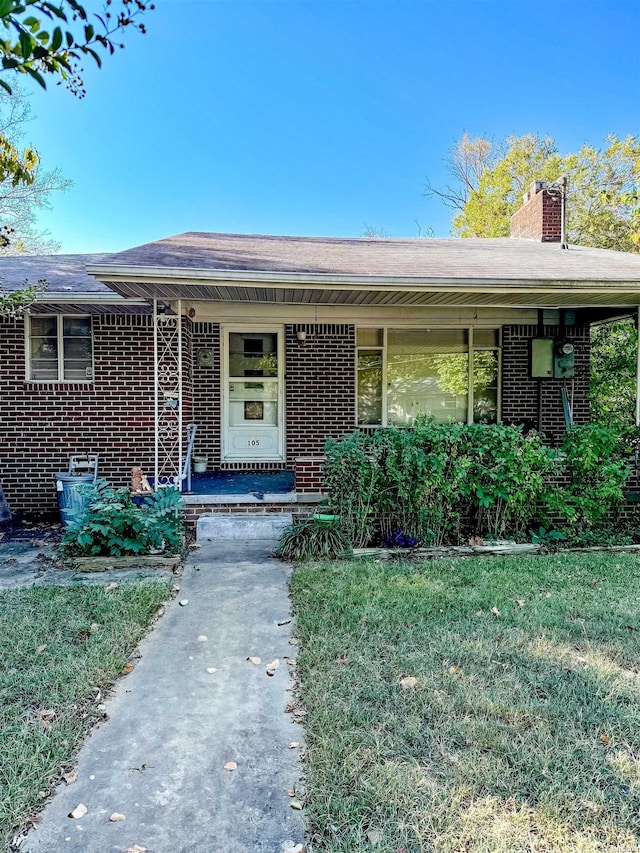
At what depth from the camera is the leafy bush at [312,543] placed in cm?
539

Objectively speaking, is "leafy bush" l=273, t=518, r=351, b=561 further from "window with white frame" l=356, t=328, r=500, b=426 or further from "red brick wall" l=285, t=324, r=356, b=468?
"window with white frame" l=356, t=328, r=500, b=426

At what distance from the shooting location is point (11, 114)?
16.7 meters

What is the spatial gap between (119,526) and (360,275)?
379 centimetres

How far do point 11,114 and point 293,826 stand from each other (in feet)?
69.3

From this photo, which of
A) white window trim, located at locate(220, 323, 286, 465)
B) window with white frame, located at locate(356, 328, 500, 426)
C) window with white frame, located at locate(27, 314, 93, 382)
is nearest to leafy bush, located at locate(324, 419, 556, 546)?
white window trim, located at locate(220, 323, 286, 465)

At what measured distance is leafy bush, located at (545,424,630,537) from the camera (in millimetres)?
5844

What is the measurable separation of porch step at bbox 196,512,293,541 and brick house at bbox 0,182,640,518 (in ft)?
0.47

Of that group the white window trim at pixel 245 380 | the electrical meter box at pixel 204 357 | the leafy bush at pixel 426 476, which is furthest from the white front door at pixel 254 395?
the leafy bush at pixel 426 476

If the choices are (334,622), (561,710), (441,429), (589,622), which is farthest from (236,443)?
(561,710)

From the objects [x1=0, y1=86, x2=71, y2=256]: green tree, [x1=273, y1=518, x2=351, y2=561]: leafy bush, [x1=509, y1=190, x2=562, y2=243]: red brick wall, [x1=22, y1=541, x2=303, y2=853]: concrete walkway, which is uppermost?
[x1=0, y1=86, x2=71, y2=256]: green tree

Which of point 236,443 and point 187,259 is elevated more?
point 187,259

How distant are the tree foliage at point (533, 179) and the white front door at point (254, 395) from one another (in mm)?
14556

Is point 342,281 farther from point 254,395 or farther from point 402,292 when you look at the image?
point 254,395

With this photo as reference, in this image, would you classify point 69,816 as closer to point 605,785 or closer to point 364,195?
point 605,785
